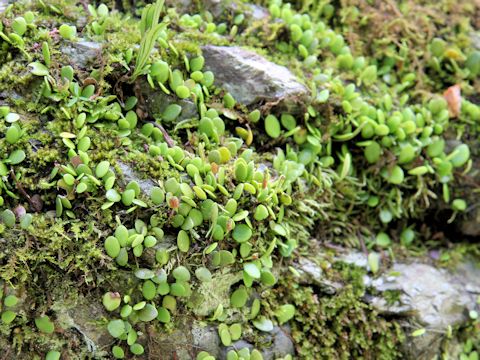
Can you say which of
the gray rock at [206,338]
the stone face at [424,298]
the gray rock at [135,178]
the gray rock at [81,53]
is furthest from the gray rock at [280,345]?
the gray rock at [81,53]

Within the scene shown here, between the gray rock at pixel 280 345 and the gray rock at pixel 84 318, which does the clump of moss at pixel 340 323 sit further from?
the gray rock at pixel 84 318

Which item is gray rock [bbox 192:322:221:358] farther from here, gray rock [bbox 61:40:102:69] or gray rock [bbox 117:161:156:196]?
gray rock [bbox 61:40:102:69]

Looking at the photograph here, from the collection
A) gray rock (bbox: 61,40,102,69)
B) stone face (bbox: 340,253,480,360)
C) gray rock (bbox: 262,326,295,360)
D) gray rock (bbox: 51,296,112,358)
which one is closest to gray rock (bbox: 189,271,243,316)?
gray rock (bbox: 262,326,295,360)

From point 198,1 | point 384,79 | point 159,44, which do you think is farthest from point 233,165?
point 384,79

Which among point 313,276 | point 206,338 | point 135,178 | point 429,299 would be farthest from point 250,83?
point 429,299

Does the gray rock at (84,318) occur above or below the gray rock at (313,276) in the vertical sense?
below

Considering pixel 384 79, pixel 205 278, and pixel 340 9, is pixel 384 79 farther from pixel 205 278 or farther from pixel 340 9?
pixel 205 278
